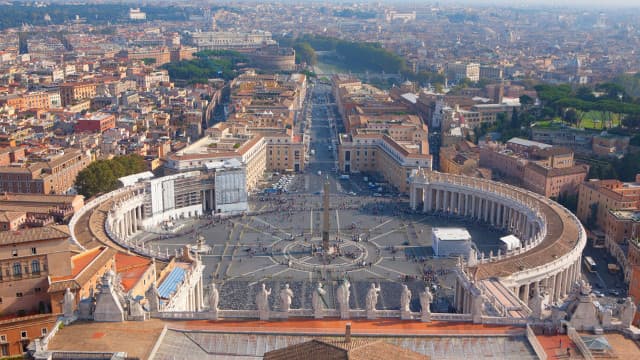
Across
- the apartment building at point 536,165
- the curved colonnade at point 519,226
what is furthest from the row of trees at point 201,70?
the curved colonnade at point 519,226

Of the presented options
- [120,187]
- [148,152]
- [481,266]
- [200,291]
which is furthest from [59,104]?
[481,266]

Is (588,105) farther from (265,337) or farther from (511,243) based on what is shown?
(265,337)

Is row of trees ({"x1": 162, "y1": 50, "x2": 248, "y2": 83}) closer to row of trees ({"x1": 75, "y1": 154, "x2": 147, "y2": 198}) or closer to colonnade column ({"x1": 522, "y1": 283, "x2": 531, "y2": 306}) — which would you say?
row of trees ({"x1": 75, "y1": 154, "x2": 147, "y2": 198})

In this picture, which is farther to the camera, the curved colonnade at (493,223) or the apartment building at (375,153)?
the apartment building at (375,153)

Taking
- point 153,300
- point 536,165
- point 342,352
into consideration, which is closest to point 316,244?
point 153,300

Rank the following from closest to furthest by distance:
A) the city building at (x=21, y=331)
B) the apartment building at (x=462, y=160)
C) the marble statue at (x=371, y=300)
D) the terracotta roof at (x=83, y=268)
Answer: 1. the marble statue at (x=371, y=300)
2. the city building at (x=21, y=331)
3. the terracotta roof at (x=83, y=268)
4. the apartment building at (x=462, y=160)

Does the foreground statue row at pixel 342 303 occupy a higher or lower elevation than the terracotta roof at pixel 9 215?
higher

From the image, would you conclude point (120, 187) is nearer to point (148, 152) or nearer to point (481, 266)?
point (148, 152)

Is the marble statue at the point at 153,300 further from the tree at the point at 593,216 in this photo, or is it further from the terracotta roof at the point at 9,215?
the tree at the point at 593,216
